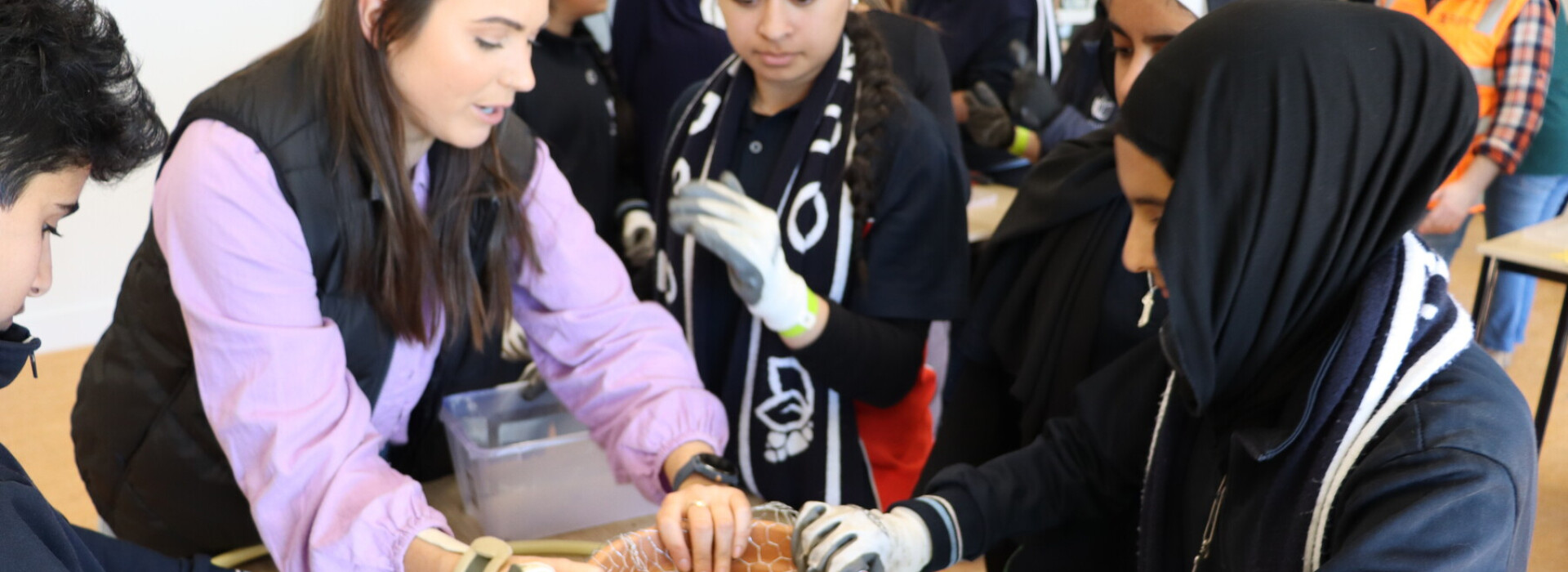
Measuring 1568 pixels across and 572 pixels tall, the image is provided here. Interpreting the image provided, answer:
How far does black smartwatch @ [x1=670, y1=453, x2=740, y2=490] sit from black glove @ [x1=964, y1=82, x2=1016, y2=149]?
161 cm

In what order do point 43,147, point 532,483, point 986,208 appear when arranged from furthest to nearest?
point 986,208 → point 532,483 → point 43,147

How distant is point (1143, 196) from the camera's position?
1.00 m

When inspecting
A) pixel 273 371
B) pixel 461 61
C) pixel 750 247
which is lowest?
pixel 750 247

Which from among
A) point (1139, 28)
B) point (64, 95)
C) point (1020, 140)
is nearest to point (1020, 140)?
point (1020, 140)

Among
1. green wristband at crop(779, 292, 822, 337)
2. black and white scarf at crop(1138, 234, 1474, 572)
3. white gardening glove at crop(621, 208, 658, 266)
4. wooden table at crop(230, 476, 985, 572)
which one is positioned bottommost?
white gardening glove at crop(621, 208, 658, 266)

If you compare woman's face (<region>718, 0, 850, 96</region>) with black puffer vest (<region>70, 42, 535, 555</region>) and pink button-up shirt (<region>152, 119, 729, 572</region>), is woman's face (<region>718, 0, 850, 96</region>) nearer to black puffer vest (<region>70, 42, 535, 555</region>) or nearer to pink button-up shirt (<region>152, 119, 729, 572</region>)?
black puffer vest (<region>70, 42, 535, 555</region>)

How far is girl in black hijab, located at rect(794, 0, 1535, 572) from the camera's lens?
83 centimetres

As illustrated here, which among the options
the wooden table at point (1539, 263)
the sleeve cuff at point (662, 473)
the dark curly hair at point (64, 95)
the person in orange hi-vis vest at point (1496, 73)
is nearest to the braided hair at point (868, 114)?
the sleeve cuff at point (662, 473)

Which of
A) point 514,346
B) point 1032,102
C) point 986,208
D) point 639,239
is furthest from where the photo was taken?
point 1032,102

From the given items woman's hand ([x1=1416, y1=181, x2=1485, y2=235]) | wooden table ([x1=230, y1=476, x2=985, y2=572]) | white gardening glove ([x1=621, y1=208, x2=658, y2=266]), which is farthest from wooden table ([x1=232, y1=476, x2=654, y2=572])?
woman's hand ([x1=1416, y1=181, x2=1485, y2=235])

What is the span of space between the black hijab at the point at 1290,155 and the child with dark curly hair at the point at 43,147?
81cm

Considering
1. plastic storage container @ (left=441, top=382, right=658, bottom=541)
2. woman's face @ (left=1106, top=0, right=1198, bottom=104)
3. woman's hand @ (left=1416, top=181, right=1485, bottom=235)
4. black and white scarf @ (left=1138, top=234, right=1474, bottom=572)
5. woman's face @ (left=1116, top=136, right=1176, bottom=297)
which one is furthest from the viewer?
woman's hand @ (left=1416, top=181, right=1485, bottom=235)

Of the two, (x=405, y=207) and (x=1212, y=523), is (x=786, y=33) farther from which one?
(x=1212, y=523)

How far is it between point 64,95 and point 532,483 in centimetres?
59
